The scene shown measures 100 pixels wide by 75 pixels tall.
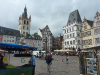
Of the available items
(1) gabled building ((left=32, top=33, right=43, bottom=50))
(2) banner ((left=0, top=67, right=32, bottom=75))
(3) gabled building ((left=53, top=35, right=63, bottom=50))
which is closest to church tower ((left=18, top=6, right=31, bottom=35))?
(1) gabled building ((left=32, top=33, right=43, bottom=50))

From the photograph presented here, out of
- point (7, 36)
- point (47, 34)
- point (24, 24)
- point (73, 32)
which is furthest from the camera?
point (24, 24)

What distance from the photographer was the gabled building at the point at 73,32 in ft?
131

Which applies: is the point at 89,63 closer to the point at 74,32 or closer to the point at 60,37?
the point at 74,32

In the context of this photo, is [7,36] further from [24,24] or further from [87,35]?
[87,35]

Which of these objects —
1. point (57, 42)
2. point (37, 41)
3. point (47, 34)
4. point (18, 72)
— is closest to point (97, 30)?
point (18, 72)

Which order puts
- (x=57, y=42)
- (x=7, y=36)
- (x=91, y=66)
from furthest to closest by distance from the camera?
(x=57, y=42) < (x=7, y=36) < (x=91, y=66)

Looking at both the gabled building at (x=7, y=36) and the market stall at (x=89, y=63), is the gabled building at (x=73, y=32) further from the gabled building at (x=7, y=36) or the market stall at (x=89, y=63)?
the gabled building at (x=7, y=36)

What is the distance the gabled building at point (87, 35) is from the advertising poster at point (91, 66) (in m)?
29.4

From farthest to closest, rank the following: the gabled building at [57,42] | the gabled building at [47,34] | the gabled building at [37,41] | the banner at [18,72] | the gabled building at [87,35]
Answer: the gabled building at [57,42], the gabled building at [37,41], the gabled building at [47,34], the gabled building at [87,35], the banner at [18,72]

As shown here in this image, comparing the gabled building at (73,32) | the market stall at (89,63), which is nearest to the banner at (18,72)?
the market stall at (89,63)

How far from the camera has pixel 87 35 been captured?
3716 cm

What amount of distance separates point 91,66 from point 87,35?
32.0m

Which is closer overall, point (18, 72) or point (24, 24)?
point (18, 72)

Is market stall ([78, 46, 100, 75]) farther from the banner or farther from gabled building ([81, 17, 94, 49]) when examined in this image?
gabled building ([81, 17, 94, 49])
